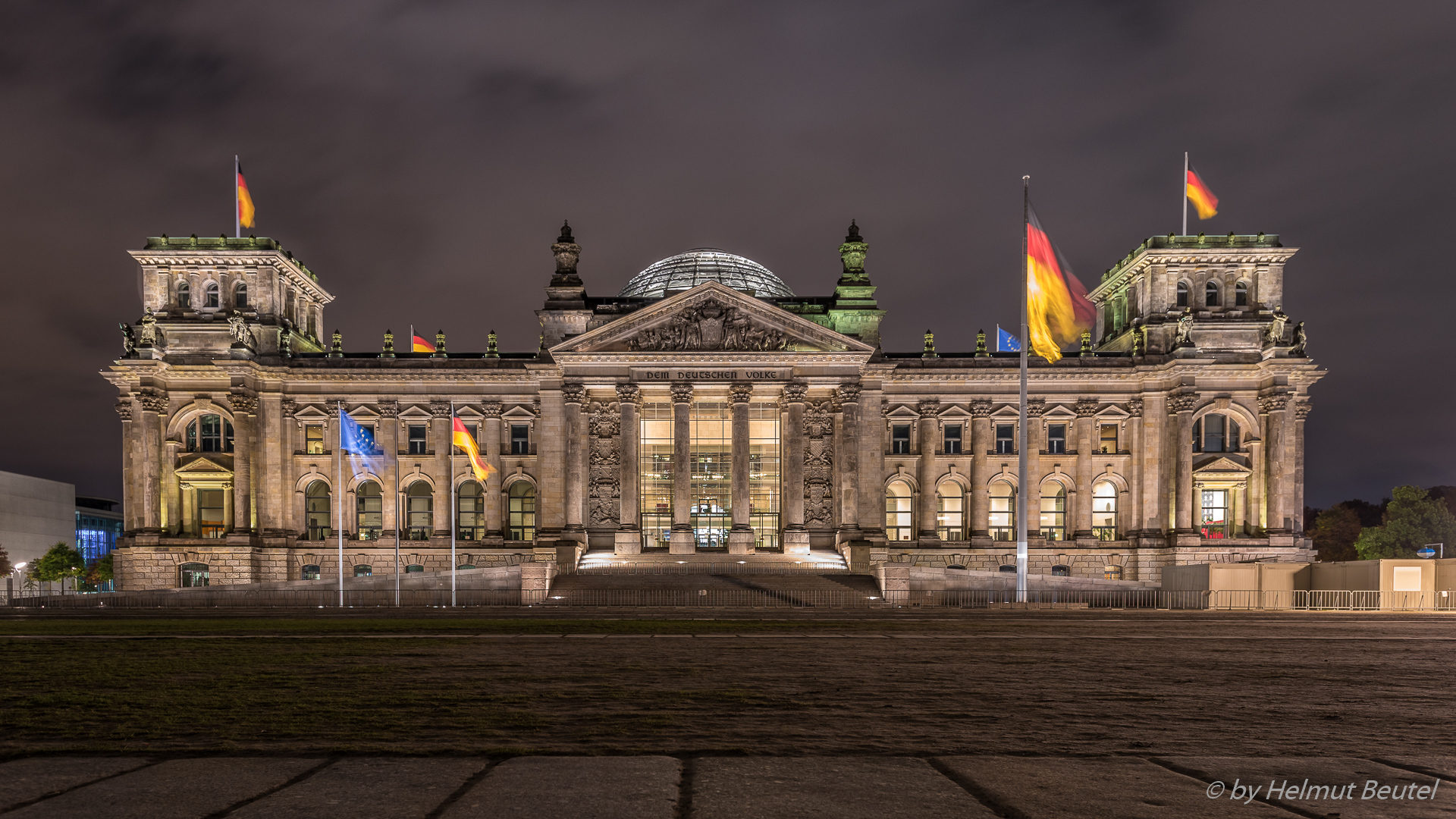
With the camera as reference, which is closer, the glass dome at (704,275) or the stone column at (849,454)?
the stone column at (849,454)

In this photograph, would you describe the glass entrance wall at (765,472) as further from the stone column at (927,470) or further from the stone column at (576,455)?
the stone column at (576,455)

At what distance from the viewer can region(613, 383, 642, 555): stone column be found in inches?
2470

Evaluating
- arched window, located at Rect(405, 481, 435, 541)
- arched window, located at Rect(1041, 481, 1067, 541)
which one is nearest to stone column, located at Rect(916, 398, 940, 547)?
arched window, located at Rect(1041, 481, 1067, 541)

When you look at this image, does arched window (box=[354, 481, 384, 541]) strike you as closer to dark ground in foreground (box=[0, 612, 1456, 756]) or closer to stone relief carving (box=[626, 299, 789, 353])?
stone relief carving (box=[626, 299, 789, 353])

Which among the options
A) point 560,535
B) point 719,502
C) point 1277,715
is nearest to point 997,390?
point 719,502

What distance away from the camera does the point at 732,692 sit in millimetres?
12719

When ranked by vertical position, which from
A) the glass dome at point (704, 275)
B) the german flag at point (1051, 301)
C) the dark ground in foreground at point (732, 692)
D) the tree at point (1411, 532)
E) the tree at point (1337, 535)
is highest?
the glass dome at point (704, 275)

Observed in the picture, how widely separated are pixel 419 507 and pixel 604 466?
1698cm

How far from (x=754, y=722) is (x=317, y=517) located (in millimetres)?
67769

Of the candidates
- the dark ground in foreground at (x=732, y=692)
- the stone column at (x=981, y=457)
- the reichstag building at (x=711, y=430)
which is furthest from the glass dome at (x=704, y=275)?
the dark ground in foreground at (x=732, y=692)

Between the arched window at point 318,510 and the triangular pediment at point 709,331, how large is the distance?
2317 centimetres

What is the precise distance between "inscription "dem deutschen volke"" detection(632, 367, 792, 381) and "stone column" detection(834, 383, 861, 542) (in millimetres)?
4677

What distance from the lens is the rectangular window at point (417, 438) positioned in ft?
228

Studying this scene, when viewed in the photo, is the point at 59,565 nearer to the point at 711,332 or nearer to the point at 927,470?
the point at 711,332
